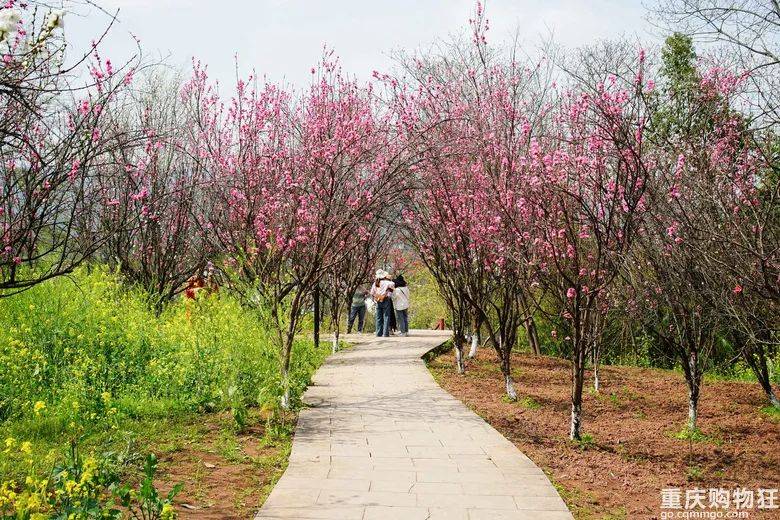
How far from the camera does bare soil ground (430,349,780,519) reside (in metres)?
6.04

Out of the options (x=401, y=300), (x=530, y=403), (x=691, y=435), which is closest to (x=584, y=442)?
(x=691, y=435)

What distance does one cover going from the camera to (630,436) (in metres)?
7.92

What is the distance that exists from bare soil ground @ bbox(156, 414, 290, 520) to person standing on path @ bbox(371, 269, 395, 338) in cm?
1024

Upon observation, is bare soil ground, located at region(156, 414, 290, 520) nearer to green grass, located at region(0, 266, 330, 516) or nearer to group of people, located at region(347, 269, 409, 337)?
green grass, located at region(0, 266, 330, 516)

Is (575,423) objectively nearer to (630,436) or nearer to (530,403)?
(630,436)

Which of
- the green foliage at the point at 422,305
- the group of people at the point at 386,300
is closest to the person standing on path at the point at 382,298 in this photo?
the group of people at the point at 386,300

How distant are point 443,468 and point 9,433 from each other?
3840 mm

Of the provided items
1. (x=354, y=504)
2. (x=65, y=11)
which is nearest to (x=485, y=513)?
(x=354, y=504)

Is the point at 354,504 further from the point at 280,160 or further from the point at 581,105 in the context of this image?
the point at 280,160

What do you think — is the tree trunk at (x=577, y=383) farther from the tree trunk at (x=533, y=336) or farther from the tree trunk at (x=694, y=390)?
the tree trunk at (x=533, y=336)

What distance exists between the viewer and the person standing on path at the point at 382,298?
17875 mm

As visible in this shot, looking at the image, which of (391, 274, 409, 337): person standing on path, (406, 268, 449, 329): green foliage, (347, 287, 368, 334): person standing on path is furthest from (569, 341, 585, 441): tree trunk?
(406, 268, 449, 329): green foliage

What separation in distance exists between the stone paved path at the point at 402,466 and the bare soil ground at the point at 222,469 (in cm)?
18

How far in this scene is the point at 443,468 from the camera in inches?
236
